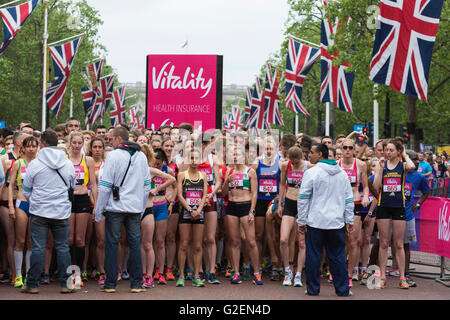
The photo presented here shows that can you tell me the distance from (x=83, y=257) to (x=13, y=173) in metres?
1.58

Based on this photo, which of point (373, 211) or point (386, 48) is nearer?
point (373, 211)

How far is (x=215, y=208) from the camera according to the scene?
398 inches

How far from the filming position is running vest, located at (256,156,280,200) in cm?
1062

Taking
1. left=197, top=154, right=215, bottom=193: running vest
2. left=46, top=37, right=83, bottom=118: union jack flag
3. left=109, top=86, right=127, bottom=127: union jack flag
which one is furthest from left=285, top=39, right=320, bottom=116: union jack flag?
left=197, top=154, right=215, bottom=193: running vest

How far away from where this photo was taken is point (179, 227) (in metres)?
9.88

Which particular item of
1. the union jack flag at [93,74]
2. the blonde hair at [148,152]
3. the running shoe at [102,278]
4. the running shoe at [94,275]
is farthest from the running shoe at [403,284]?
the union jack flag at [93,74]

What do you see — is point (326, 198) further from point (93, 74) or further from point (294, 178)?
point (93, 74)

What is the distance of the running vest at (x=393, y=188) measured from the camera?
32.4 ft

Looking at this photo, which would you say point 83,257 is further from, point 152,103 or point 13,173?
point 152,103

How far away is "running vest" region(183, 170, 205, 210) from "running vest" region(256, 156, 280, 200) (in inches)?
46.8

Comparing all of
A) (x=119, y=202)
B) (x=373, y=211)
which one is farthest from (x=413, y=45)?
(x=119, y=202)

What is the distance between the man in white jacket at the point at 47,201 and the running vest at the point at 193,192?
6.07 feet

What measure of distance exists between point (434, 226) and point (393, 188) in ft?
4.60

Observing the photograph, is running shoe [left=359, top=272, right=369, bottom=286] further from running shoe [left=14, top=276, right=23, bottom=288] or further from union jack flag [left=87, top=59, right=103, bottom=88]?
union jack flag [left=87, top=59, right=103, bottom=88]
